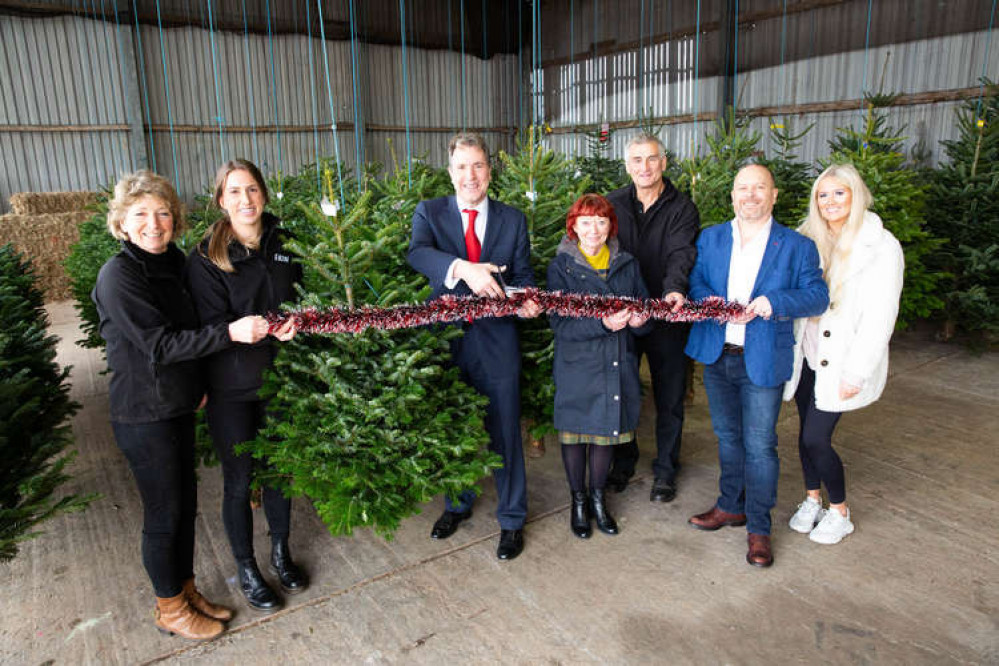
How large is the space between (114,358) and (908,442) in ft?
18.1

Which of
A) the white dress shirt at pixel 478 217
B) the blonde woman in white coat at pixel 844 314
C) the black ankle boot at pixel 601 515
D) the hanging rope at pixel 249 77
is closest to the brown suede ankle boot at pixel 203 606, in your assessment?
the black ankle boot at pixel 601 515

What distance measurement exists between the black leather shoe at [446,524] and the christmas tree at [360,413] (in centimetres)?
72

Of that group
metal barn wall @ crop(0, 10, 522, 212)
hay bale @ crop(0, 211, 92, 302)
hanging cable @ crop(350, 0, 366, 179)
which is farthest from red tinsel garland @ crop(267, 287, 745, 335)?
hanging cable @ crop(350, 0, 366, 179)

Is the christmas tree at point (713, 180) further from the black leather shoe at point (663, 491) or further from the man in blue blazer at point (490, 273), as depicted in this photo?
the man in blue blazer at point (490, 273)

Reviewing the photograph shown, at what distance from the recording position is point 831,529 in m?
3.74

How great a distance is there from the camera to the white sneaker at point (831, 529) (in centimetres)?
373

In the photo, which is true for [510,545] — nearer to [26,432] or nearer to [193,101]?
[26,432]

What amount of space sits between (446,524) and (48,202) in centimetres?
1321

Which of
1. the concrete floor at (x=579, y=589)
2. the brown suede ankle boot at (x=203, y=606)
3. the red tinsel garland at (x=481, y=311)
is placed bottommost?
the concrete floor at (x=579, y=589)

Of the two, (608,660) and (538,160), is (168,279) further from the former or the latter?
(538,160)


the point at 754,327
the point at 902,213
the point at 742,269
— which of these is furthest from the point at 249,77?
the point at 754,327

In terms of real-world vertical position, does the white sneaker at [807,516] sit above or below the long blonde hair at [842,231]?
below

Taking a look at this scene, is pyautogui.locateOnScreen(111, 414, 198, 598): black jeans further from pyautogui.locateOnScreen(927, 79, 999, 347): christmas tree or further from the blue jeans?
pyautogui.locateOnScreen(927, 79, 999, 347): christmas tree

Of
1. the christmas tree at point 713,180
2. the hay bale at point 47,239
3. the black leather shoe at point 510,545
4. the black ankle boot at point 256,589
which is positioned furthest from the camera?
the hay bale at point 47,239
